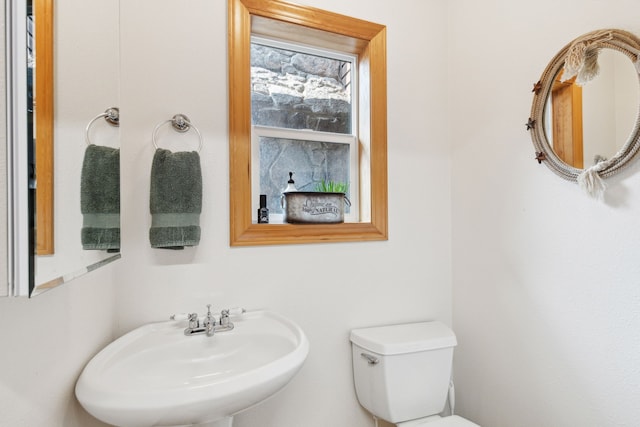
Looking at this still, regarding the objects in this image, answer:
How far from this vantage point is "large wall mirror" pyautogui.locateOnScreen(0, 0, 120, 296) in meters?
0.43

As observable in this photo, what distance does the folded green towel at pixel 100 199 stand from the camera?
75 centimetres

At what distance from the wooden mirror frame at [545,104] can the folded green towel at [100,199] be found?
1456 mm

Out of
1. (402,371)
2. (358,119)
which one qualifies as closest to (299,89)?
(358,119)

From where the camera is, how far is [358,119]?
156cm

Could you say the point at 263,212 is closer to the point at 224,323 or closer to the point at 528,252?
the point at 224,323

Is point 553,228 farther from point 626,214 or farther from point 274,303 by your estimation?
point 274,303

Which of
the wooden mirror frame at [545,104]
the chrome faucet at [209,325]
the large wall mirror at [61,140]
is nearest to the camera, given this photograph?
the large wall mirror at [61,140]

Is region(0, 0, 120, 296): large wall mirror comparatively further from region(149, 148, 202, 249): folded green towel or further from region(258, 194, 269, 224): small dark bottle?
region(258, 194, 269, 224): small dark bottle

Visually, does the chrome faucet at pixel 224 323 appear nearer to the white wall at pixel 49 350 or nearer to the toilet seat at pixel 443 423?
the white wall at pixel 49 350

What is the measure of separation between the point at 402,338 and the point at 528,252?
0.62 meters

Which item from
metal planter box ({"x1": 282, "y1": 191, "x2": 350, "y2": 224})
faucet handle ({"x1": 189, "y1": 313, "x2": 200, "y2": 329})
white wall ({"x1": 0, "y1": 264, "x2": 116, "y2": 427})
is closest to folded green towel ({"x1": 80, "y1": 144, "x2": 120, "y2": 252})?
white wall ({"x1": 0, "y1": 264, "x2": 116, "y2": 427})

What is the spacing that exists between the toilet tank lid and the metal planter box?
1.70ft

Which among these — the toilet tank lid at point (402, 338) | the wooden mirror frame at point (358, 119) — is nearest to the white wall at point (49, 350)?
the wooden mirror frame at point (358, 119)

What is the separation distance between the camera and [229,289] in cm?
122
